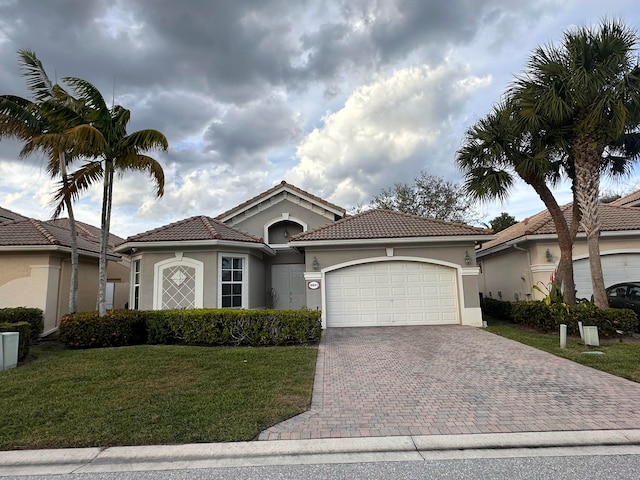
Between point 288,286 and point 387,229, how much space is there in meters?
5.75

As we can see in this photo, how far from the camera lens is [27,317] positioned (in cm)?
1177

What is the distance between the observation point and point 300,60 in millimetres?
12516

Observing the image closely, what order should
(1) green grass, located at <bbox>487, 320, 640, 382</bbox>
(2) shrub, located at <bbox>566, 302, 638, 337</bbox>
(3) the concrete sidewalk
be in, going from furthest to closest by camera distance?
(2) shrub, located at <bbox>566, 302, 638, 337</bbox>, (1) green grass, located at <bbox>487, 320, 640, 382</bbox>, (3) the concrete sidewalk

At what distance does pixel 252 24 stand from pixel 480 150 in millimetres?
8546

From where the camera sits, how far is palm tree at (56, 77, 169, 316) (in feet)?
34.9

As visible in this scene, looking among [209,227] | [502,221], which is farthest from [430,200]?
[209,227]

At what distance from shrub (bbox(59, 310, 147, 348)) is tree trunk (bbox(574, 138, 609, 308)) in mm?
14001

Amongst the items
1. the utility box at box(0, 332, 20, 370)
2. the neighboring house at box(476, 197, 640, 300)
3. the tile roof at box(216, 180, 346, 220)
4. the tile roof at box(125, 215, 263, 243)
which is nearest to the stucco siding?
the tile roof at box(216, 180, 346, 220)

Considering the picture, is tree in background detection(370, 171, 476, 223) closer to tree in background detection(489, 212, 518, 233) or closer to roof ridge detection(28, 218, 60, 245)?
tree in background detection(489, 212, 518, 233)

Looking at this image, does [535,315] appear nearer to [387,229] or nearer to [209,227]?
[387,229]

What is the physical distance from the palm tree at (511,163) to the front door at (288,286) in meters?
8.45

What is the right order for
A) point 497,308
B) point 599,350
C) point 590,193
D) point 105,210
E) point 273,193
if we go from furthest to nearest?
point 273,193 → point 497,308 → point 105,210 → point 590,193 → point 599,350

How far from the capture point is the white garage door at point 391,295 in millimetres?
13312

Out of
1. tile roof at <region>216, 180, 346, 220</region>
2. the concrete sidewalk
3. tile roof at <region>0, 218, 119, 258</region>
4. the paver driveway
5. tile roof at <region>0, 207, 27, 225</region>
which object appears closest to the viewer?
the concrete sidewalk
